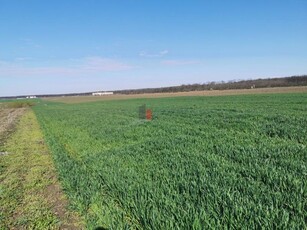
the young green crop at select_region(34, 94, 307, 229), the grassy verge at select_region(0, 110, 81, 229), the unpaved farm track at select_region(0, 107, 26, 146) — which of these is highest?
the young green crop at select_region(34, 94, 307, 229)

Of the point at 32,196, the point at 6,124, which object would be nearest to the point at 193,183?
the point at 32,196

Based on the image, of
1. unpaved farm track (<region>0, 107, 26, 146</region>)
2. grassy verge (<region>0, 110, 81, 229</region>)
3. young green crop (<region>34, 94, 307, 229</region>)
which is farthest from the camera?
unpaved farm track (<region>0, 107, 26, 146</region>)

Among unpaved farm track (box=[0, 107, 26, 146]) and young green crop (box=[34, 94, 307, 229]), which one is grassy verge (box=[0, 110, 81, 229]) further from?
unpaved farm track (box=[0, 107, 26, 146])

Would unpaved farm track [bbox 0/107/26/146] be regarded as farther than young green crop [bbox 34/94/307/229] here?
Yes

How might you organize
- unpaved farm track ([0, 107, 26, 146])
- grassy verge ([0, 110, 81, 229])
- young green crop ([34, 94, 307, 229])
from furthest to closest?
1. unpaved farm track ([0, 107, 26, 146])
2. grassy verge ([0, 110, 81, 229])
3. young green crop ([34, 94, 307, 229])

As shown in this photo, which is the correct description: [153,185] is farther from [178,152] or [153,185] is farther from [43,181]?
[43,181]

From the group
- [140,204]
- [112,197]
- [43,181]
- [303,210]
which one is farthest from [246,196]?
[43,181]

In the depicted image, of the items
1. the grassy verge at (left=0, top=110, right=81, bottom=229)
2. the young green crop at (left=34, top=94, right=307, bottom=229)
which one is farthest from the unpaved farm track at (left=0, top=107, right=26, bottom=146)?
the young green crop at (left=34, top=94, right=307, bottom=229)

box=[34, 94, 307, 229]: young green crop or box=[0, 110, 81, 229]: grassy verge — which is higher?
box=[34, 94, 307, 229]: young green crop

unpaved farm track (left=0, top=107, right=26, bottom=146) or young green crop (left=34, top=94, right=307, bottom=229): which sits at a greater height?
young green crop (left=34, top=94, right=307, bottom=229)

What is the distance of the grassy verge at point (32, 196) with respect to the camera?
564 cm

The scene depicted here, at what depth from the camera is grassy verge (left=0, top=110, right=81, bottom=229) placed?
564 cm

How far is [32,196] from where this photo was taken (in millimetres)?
7137

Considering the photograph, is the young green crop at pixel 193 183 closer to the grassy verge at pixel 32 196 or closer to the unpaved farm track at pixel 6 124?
the grassy verge at pixel 32 196
